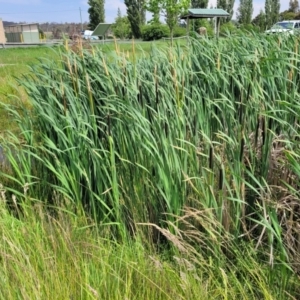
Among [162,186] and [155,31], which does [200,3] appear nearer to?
[155,31]

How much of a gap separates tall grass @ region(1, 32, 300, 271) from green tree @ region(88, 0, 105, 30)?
4655 centimetres

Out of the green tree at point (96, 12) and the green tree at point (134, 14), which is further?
the green tree at point (96, 12)

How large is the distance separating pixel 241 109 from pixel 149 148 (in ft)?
1.82

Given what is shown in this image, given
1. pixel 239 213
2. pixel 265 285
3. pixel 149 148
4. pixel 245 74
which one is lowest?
pixel 265 285

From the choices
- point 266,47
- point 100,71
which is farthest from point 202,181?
point 266,47

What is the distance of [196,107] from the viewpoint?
6.17 feet

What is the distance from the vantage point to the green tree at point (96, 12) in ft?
151

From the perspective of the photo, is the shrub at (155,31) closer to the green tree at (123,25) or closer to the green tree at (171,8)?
the green tree at (171,8)

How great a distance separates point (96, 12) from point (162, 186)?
4836cm

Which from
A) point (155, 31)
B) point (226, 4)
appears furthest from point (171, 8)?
point (226, 4)

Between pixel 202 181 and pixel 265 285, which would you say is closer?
pixel 265 285

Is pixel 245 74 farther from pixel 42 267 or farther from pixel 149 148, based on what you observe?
pixel 42 267

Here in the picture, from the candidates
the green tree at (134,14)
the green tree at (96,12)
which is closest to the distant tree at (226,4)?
the green tree at (134,14)

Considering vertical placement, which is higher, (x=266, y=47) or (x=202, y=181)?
(x=266, y=47)
